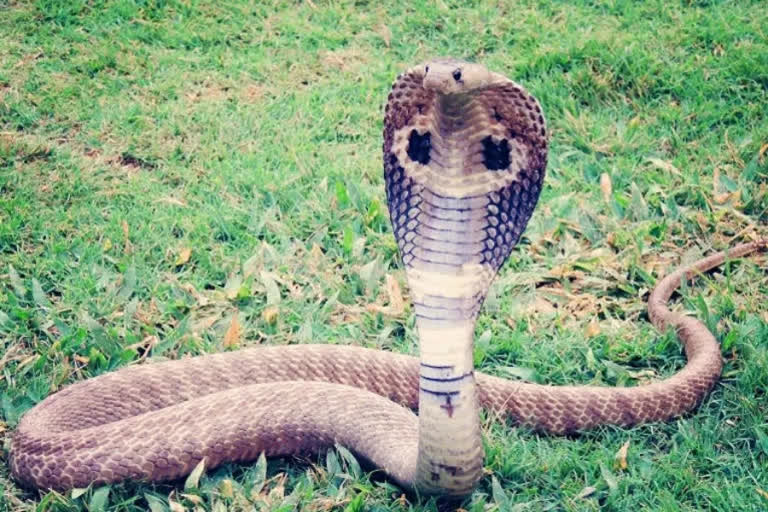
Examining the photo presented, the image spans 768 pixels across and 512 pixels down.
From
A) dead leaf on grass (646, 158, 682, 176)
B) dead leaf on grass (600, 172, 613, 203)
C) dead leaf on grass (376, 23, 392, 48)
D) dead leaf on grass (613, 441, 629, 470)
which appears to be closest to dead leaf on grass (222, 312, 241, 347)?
dead leaf on grass (613, 441, 629, 470)

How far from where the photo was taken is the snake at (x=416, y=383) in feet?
8.29

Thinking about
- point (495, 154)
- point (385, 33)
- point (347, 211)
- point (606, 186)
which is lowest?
point (347, 211)

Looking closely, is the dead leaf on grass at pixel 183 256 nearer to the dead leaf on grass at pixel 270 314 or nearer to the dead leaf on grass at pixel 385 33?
the dead leaf on grass at pixel 270 314

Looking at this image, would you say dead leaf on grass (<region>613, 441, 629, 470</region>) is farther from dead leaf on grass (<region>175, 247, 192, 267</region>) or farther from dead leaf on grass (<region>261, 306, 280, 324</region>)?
dead leaf on grass (<region>175, 247, 192, 267</region>)

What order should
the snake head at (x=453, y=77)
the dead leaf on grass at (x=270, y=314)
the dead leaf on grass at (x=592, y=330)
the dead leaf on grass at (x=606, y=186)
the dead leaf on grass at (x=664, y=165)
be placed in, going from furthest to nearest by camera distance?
the dead leaf on grass at (x=664, y=165)
the dead leaf on grass at (x=606, y=186)
the dead leaf on grass at (x=270, y=314)
the dead leaf on grass at (x=592, y=330)
the snake head at (x=453, y=77)

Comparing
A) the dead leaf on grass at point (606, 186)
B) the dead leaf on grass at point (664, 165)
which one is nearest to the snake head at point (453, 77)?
the dead leaf on grass at point (606, 186)

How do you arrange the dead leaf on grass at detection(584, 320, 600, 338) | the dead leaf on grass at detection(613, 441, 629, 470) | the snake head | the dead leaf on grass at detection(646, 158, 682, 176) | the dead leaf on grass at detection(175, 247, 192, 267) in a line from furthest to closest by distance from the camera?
the dead leaf on grass at detection(646, 158, 682, 176) → the dead leaf on grass at detection(175, 247, 192, 267) → the dead leaf on grass at detection(584, 320, 600, 338) → the dead leaf on grass at detection(613, 441, 629, 470) → the snake head

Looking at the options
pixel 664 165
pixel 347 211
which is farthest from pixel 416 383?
pixel 664 165

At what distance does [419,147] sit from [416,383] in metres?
1.15

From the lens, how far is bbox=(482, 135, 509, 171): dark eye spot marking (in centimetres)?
256

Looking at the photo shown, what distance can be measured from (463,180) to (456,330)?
1.41ft

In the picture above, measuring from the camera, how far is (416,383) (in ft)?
11.3

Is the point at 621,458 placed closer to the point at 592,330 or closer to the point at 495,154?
the point at 592,330

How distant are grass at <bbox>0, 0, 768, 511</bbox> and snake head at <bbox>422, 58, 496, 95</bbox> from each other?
1.31 m
